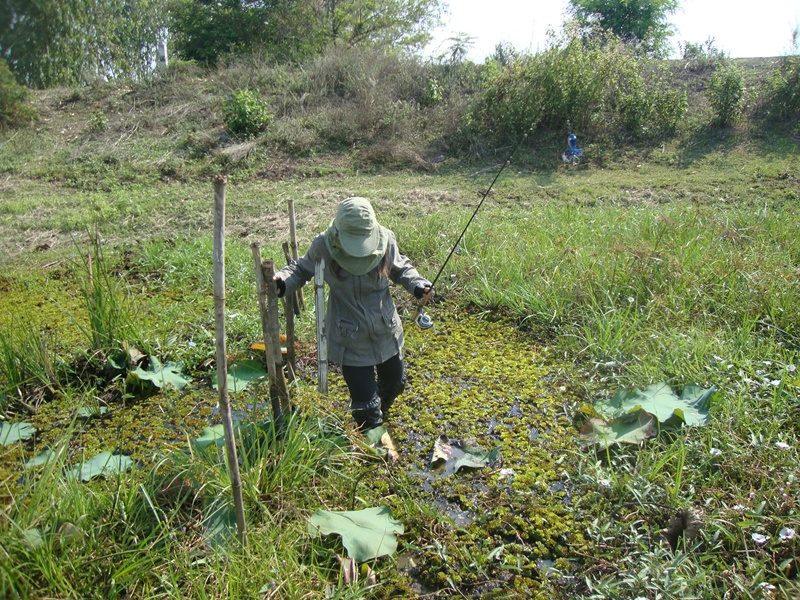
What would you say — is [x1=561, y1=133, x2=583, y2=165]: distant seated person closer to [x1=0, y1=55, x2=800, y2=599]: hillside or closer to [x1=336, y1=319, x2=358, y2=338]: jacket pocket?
[x1=0, y1=55, x2=800, y2=599]: hillside

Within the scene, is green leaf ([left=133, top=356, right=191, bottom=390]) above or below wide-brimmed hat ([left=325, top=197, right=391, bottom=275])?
below

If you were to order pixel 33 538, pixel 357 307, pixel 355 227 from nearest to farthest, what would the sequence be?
pixel 33 538
pixel 355 227
pixel 357 307

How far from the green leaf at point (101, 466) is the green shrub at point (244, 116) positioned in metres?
9.80

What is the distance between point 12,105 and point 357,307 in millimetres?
Answer: 13047

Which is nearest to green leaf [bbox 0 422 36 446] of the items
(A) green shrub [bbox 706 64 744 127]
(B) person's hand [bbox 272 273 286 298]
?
(B) person's hand [bbox 272 273 286 298]

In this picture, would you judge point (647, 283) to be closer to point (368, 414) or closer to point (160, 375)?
point (368, 414)

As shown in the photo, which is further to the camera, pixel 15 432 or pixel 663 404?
pixel 15 432

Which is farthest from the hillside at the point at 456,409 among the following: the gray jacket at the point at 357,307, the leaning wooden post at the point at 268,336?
the gray jacket at the point at 357,307

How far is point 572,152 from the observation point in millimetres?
10484

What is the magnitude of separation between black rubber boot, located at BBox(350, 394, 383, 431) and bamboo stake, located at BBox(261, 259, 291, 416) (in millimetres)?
510

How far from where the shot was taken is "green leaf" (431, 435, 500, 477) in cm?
333

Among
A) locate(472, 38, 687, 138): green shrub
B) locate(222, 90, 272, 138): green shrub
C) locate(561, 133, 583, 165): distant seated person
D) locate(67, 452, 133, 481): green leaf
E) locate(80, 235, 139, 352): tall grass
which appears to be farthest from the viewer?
locate(222, 90, 272, 138): green shrub

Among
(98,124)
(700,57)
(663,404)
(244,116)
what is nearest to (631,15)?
(700,57)

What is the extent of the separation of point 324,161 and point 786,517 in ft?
32.2
